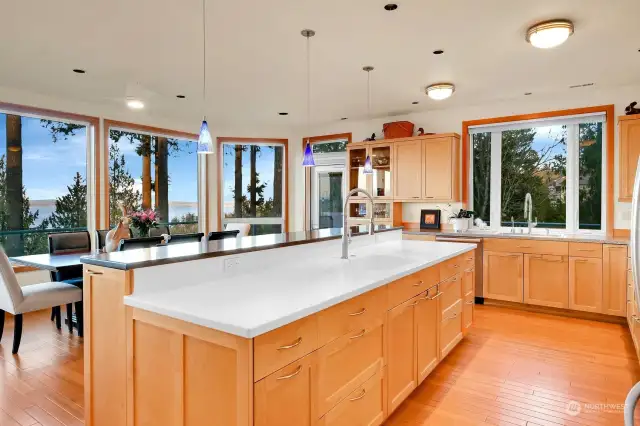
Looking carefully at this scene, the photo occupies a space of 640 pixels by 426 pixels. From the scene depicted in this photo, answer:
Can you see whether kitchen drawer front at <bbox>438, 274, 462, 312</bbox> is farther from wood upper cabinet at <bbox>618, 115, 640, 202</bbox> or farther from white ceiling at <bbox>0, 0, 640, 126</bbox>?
wood upper cabinet at <bbox>618, 115, 640, 202</bbox>

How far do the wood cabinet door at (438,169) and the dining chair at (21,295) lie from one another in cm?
440

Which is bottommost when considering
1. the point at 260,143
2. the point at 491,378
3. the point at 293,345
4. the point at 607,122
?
the point at 491,378

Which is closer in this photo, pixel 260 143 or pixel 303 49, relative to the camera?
pixel 303 49

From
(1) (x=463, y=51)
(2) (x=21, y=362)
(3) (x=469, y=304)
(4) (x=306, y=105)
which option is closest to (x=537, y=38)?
(1) (x=463, y=51)

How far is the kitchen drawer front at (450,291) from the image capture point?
2918 millimetres

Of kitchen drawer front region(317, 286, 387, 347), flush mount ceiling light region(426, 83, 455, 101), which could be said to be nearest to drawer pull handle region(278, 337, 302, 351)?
kitchen drawer front region(317, 286, 387, 347)

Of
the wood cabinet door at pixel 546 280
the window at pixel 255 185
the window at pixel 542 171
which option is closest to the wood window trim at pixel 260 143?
the window at pixel 255 185

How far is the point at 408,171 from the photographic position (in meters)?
5.77

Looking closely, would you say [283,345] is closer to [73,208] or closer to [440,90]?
[440,90]

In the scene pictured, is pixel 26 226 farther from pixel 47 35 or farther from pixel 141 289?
pixel 141 289

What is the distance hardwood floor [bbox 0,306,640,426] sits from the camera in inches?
93.1

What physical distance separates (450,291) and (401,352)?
992mm

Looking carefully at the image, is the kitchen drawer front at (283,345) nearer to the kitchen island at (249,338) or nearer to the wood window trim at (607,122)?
the kitchen island at (249,338)

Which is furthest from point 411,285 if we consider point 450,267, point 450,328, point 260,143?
point 260,143
